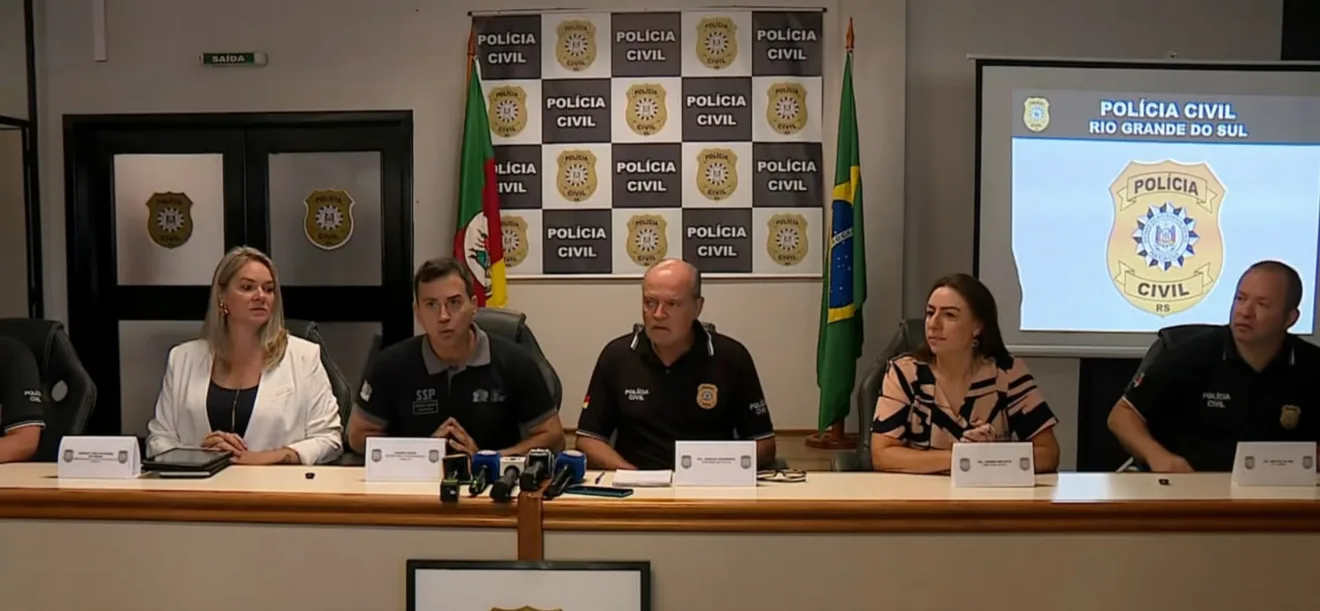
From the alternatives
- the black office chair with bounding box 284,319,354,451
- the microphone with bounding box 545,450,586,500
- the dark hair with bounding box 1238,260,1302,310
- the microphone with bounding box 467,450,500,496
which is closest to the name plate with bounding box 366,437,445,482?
the microphone with bounding box 467,450,500,496

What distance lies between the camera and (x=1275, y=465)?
157 centimetres

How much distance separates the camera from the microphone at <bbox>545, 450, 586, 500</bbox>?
1515 millimetres

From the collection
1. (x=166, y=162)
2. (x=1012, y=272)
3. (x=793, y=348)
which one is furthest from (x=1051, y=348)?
(x=166, y=162)

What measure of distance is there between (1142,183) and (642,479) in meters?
2.93

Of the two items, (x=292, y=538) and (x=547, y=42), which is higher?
(x=547, y=42)

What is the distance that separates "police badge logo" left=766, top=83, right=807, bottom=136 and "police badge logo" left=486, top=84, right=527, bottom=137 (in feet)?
3.24

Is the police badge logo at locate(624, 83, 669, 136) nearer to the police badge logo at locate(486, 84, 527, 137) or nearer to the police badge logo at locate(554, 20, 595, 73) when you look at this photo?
the police badge logo at locate(554, 20, 595, 73)

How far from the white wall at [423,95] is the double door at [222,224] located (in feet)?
0.32

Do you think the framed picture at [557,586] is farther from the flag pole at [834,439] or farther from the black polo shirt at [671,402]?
the flag pole at [834,439]

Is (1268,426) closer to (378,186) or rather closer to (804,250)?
(804,250)

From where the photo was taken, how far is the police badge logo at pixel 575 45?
152 inches

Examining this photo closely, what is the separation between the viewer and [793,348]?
3945 millimetres

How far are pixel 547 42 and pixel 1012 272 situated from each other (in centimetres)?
204

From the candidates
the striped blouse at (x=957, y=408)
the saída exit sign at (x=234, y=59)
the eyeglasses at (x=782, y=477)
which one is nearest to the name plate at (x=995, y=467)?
the eyeglasses at (x=782, y=477)
